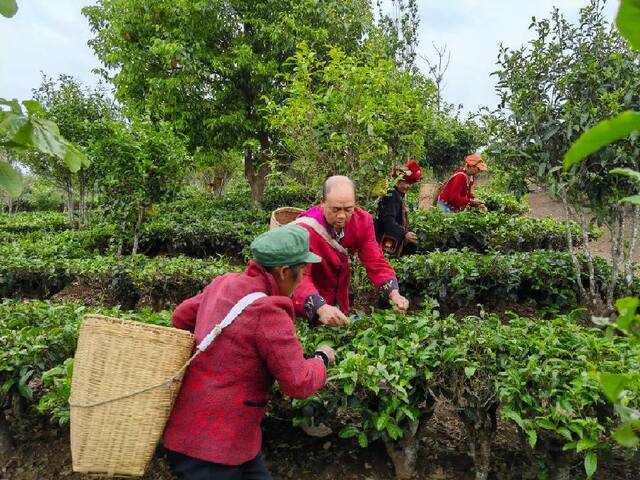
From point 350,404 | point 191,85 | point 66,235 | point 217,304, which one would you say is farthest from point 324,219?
point 191,85

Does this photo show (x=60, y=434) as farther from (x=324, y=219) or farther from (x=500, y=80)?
(x=500, y=80)

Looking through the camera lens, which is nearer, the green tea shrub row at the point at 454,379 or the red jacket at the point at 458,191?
the green tea shrub row at the point at 454,379

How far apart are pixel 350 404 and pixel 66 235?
26.7 feet

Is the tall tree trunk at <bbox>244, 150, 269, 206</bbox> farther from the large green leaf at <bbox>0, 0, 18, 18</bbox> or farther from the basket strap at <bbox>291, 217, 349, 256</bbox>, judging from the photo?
the large green leaf at <bbox>0, 0, 18, 18</bbox>

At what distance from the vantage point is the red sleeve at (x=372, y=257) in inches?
142

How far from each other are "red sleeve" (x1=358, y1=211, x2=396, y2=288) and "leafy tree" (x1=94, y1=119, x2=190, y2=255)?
201 inches

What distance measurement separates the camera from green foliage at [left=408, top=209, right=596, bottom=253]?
26.3ft

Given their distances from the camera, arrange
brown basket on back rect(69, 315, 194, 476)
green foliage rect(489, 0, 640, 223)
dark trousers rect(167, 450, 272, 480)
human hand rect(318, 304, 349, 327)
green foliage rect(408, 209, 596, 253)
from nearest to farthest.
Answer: brown basket on back rect(69, 315, 194, 476) < dark trousers rect(167, 450, 272, 480) < human hand rect(318, 304, 349, 327) < green foliage rect(489, 0, 640, 223) < green foliage rect(408, 209, 596, 253)

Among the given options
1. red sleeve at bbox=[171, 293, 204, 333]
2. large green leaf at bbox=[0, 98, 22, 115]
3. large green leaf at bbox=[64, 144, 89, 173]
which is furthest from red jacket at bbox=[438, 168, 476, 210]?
large green leaf at bbox=[0, 98, 22, 115]

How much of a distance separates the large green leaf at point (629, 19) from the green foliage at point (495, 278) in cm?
493

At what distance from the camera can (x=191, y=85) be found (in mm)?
11219

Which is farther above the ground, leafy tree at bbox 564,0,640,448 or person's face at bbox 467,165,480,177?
person's face at bbox 467,165,480,177

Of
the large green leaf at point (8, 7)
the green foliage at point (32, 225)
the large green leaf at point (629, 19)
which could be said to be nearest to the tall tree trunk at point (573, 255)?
the large green leaf at point (629, 19)

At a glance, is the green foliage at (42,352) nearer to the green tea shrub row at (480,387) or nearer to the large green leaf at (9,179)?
the green tea shrub row at (480,387)
